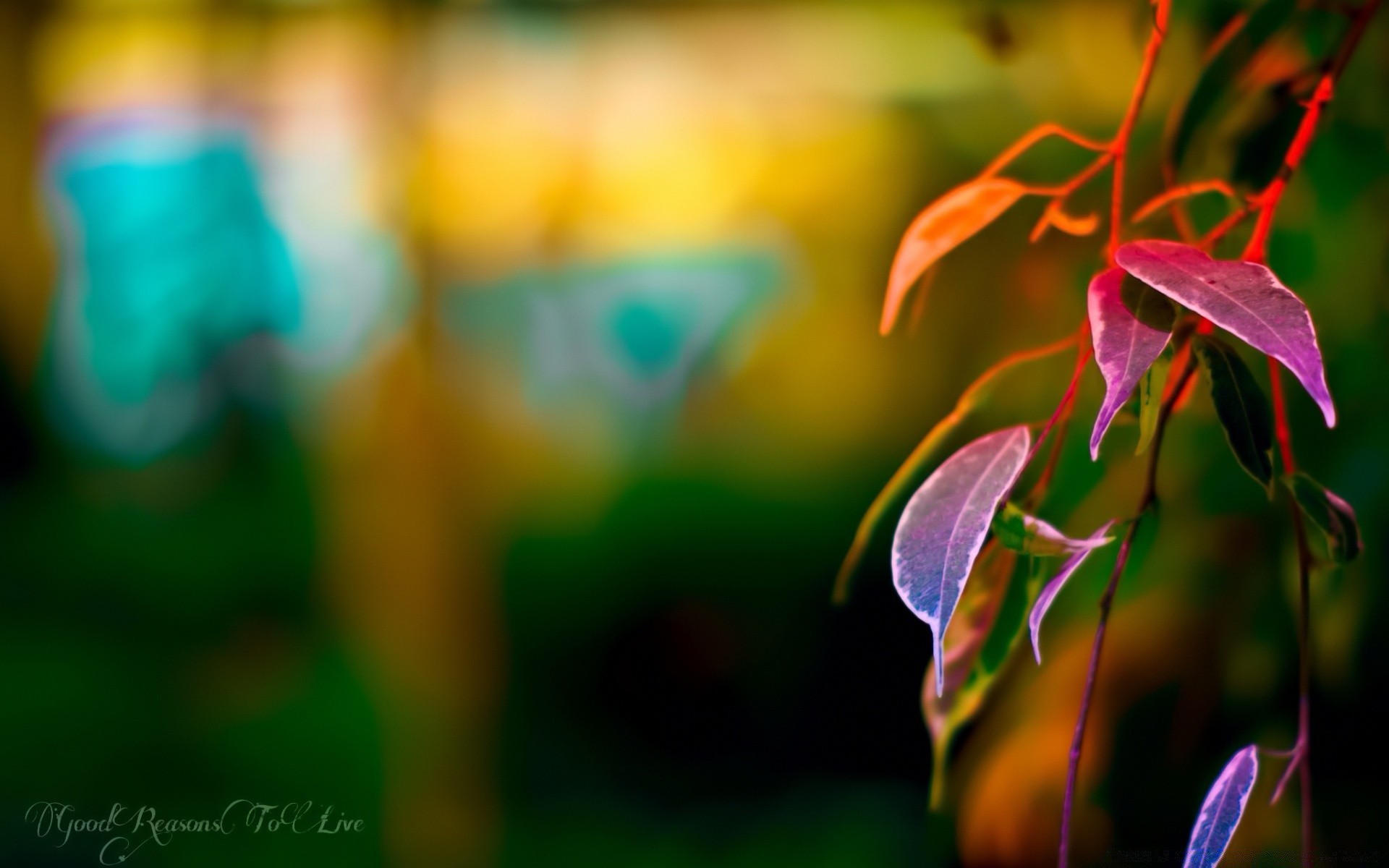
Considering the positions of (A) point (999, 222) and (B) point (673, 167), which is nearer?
(A) point (999, 222)

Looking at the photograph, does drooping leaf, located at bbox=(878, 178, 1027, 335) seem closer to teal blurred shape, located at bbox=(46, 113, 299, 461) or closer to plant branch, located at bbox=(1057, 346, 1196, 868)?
plant branch, located at bbox=(1057, 346, 1196, 868)

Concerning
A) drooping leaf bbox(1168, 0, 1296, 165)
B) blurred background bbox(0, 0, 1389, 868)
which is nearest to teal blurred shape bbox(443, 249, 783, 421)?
blurred background bbox(0, 0, 1389, 868)

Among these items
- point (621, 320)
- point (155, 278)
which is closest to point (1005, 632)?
point (621, 320)

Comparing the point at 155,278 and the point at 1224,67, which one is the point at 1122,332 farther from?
the point at 155,278

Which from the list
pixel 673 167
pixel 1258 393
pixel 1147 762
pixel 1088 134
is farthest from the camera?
pixel 673 167

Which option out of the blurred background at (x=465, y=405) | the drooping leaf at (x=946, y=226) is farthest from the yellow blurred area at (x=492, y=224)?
the drooping leaf at (x=946, y=226)

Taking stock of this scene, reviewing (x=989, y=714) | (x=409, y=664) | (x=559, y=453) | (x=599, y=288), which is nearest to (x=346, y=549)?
(x=409, y=664)

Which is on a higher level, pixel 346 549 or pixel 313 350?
pixel 313 350

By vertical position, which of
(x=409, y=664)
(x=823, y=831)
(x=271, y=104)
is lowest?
(x=823, y=831)

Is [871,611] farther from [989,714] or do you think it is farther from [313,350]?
[313,350]
